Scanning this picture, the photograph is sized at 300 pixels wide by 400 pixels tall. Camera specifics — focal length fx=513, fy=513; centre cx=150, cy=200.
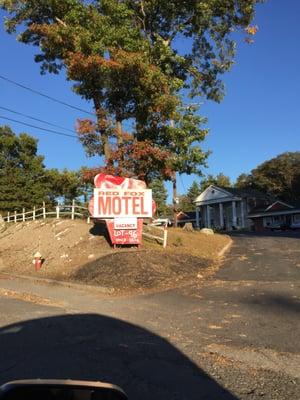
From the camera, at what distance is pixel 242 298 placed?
12117mm

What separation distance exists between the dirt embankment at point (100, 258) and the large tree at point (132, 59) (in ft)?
13.2

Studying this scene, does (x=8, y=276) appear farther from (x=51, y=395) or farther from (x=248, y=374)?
(x=51, y=395)

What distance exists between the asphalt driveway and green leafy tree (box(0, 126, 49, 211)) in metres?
52.7

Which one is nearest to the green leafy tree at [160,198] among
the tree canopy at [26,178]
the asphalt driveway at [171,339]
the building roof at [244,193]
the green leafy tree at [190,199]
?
the green leafy tree at [190,199]

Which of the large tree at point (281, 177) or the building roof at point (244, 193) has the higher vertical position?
the large tree at point (281, 177)

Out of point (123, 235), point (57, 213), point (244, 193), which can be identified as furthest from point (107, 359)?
point (244, 193)

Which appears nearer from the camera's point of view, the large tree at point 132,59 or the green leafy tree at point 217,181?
the large tree at point 132,59

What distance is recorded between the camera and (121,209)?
20250mm

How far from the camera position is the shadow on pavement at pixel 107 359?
19.4ft

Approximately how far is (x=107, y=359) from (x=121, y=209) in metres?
13.3

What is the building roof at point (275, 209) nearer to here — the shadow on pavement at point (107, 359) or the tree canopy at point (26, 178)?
the tree canopy at point (26, 178)

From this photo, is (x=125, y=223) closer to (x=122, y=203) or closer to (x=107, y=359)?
(x=122, y=203)

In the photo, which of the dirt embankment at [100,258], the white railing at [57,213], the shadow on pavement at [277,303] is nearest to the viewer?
the shadow on pavement at [277,303]

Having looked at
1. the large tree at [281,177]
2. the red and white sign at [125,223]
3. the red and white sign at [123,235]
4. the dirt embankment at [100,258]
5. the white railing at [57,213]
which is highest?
the large tree at [281,177]
